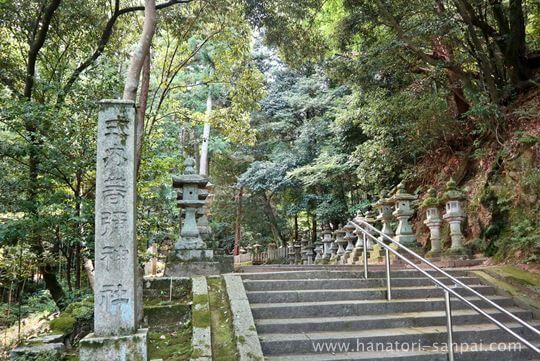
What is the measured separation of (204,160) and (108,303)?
16572mm

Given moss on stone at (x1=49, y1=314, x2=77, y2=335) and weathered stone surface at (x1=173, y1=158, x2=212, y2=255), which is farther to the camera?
weathered stone surface at (x1=173, y1=158, x2=212, y2=255)

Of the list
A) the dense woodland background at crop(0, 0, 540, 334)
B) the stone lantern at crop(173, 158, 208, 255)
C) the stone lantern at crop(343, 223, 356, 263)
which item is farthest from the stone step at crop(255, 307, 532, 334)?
the stone lantern at crop(343, 223, 356, 263)

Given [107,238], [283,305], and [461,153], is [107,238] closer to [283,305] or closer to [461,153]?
[283,305]

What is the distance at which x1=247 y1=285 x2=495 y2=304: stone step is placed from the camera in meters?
5.38

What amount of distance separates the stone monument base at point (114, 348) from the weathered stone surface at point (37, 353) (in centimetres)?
111

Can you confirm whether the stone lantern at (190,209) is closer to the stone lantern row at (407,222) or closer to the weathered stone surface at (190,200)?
the weathered stone surface at (190,200)

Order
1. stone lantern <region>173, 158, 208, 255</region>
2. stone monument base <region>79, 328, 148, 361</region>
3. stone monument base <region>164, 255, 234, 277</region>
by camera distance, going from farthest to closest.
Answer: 1. stone lantern <region>173, 158, 208, 255</region>
2. stone monument base <region>164, 255, 234, 277</region>
3. stone monument base <region>79, 328, 148, 361</region>

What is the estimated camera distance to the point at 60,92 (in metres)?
7.05

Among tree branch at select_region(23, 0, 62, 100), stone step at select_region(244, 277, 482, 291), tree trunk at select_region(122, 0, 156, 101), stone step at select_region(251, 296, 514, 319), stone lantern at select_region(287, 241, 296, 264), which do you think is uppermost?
tree branch at select_region(23, 0, 62, 100)

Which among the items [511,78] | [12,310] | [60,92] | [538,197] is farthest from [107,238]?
[511,78]

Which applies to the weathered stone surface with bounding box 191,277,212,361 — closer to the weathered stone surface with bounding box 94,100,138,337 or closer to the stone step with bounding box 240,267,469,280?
the weathered stone surface with bounding box 94,100,138,337

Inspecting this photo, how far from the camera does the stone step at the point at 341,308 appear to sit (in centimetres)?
503

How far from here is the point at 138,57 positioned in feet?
18.6

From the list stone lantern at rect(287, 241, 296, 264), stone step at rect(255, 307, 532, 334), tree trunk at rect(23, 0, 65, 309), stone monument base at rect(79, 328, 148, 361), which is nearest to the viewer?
stone monument base at rect(79, 328, 148, 361)
